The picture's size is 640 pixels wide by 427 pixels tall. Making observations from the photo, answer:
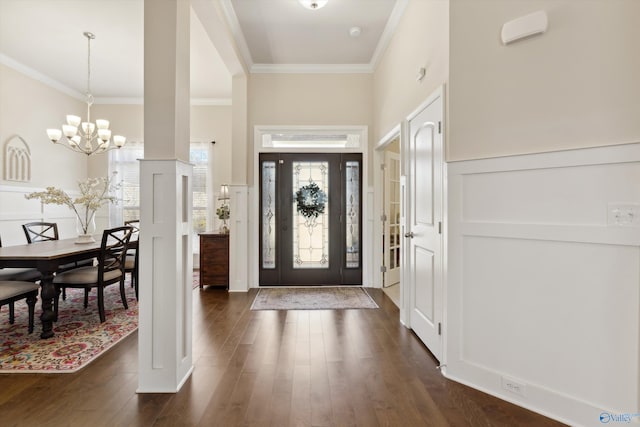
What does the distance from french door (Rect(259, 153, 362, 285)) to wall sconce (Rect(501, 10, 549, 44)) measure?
3.02m

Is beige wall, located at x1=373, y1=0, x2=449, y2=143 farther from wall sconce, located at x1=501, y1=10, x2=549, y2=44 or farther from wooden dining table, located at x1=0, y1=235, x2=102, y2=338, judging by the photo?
wooden dining table, located at x1=0, y1=235, x2=102, y2=338

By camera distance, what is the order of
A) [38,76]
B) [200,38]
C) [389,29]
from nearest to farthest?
[389,29]
[200,38]
[38,76]

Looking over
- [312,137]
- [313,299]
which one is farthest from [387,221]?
[312,137]

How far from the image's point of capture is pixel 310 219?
500cm

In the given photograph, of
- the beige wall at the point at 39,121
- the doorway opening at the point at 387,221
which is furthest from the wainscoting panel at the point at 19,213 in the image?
the doorway opening at the point at 387,221

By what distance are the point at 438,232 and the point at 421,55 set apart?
5.24 ft

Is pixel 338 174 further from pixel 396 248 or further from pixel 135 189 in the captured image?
pixel 135 189

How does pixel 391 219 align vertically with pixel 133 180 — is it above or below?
below

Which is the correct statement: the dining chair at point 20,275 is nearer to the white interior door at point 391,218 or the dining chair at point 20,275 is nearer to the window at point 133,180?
the window at point 133,180

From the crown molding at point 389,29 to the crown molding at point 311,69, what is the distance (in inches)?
8.6

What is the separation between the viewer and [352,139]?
16.6 feet

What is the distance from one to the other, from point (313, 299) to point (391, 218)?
1.75 meters

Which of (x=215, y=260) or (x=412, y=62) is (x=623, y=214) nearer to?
(x=412, y=62)

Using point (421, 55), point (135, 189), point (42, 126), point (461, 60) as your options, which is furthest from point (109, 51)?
point (461, 60)
